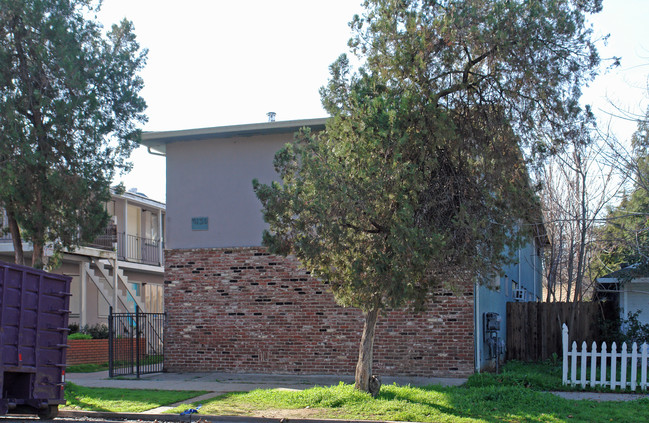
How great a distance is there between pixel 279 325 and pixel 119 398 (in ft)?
15.5

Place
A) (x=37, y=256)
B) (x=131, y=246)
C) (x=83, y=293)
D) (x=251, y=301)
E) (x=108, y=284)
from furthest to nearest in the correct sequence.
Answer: (x=131, y=246) → (x=108, y=284) → (x=83, y=293) → (x=251, y=301) → (x=37, y=256)

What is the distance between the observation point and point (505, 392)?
11.2 m

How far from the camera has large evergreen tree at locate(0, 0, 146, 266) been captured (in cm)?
1289

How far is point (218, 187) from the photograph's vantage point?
17.2 metres

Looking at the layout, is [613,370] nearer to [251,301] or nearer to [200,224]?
[251,301]

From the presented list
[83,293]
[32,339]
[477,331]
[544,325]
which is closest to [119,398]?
[32,339]

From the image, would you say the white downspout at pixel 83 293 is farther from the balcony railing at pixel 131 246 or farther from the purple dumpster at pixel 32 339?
the purple dumpster at pixel 32 339

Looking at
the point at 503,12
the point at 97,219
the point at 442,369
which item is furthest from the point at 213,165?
the point at 503,12

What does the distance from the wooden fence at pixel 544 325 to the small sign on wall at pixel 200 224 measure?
8.91 meters

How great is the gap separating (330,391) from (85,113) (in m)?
7.14

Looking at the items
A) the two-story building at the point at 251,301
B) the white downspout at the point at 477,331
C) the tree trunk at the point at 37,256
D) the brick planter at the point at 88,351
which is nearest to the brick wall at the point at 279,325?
the two-story building at the point at 251,301

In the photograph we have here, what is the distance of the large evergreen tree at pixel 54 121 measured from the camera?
12.9m

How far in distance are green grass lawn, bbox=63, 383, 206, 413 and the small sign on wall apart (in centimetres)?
476

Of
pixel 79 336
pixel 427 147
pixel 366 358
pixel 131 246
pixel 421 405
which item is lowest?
pixel 421 405
